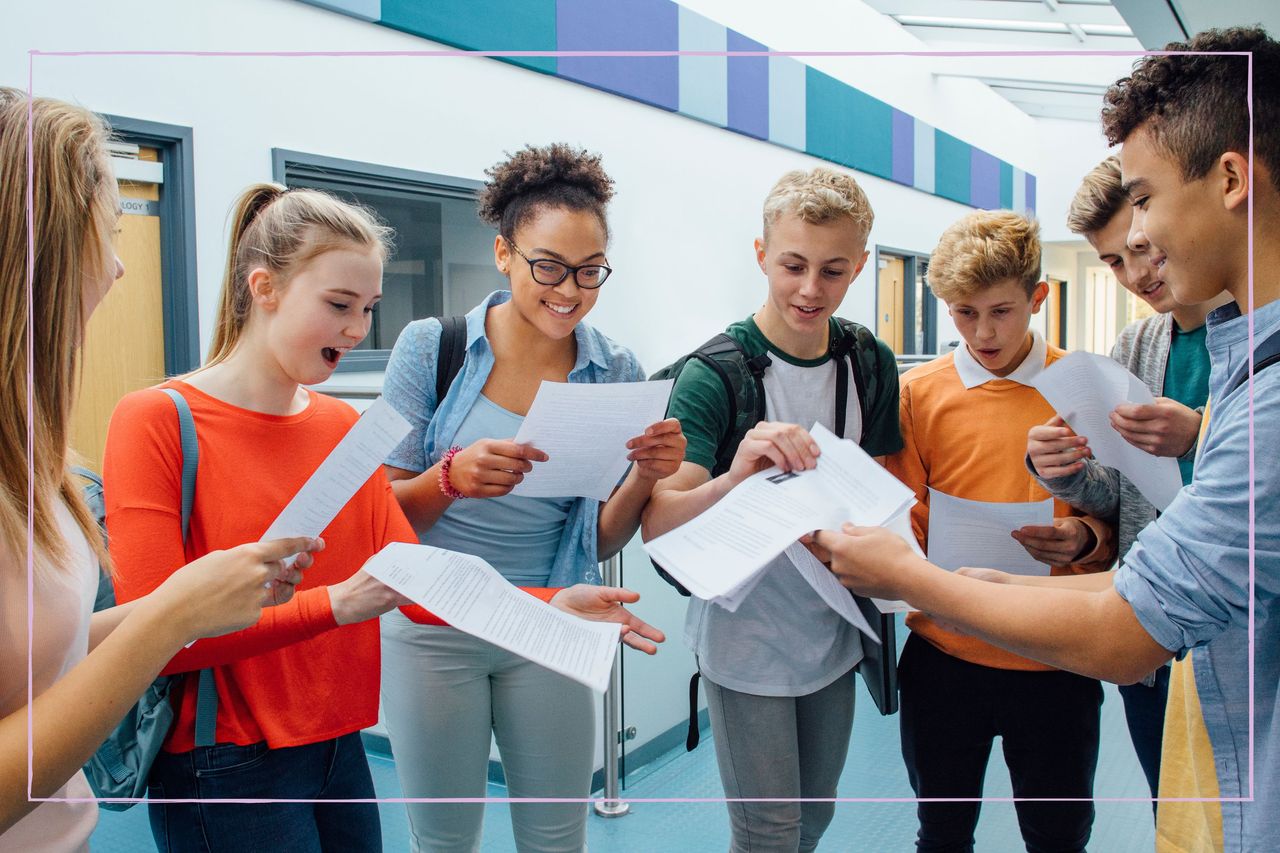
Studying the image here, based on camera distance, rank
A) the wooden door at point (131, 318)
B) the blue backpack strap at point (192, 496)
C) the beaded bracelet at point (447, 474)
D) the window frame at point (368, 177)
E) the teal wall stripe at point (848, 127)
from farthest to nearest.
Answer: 1. the window frame at point (368, 177)
2. the teal wall stripe at point (848, 127)
3. the wooden door at point (131, 318)
4. the beaded bracelet at point (447, 474)
5. the blue backpack strap at point (192, 496)

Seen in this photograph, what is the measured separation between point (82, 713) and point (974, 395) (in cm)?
128

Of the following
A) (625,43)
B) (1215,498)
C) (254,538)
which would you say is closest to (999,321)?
(1215,498)

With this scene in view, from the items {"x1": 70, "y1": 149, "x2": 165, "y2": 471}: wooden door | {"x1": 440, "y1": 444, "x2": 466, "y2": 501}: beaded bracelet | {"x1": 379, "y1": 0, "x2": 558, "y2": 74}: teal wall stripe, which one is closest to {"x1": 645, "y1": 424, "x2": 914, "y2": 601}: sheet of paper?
{"x1": 440, "y1": 444, "x2": 466, "y2": 501}: beaded bracelet

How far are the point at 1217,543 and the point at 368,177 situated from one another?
6.64 ft

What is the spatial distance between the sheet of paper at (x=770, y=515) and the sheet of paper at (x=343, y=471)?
0.37 m

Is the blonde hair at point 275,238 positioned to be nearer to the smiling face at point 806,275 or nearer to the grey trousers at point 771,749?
the smiling face at point 806,275

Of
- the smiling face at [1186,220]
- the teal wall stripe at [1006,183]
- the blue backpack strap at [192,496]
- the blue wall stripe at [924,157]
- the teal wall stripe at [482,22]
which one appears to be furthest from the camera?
the teal wall stripe at [482,22]

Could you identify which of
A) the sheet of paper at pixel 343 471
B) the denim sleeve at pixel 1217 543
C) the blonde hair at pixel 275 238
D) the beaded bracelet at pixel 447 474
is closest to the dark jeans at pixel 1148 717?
the denim sleeve at pixel 1217 543

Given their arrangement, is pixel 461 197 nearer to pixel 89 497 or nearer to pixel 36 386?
pixel 89 497

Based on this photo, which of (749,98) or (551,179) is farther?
(749,98)

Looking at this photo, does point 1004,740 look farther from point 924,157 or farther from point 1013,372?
point 924,157

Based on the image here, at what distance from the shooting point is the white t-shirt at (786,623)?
4.48 ft

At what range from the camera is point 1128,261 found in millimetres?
1438

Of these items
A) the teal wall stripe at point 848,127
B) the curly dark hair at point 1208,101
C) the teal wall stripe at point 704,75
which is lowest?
the curly dark hair at point 1208,101
